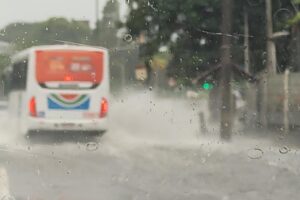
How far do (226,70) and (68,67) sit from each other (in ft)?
8.39

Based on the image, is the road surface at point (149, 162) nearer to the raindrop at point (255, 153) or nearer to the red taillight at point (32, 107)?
the raindrop at point (255, 153)

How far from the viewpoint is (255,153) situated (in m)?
10.5

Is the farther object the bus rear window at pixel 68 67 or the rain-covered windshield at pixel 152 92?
the bus rear window at pixel 68 67

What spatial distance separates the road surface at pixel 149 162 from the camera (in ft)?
23.7

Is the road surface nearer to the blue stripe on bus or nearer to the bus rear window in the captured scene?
the blue stripe on bus

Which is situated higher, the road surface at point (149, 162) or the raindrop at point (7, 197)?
the raindrop at point (7, 197)

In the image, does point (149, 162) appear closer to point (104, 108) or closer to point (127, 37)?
point (127, 37)

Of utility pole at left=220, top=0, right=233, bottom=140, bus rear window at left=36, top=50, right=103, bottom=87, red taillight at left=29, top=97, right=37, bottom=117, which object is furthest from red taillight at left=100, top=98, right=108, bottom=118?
utility pole at left=220, top=0, right=233, bottom=140

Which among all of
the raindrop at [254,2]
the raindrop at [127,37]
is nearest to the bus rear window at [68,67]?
the raindrop at [127,37]

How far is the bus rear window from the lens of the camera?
10984 millimetres

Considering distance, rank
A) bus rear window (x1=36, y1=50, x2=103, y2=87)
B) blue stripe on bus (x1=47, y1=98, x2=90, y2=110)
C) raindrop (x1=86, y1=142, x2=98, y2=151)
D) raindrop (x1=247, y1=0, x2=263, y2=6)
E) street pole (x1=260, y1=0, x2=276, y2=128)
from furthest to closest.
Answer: raindrop (x1=247, y1=0, x2=263, y2=6) < street pole (x1=260, y1=0, x2=276, y2=128) < blue stripe on bus (x1=47, y1=98, x2=90, y2=110) < raindrop (x1=86, y1=142, x2=98, y2=151) < bus rear window (x1=36, y1=50, x2=103, y2=87)

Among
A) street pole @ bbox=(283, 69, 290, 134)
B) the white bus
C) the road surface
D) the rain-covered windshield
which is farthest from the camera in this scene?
street pole @ bbox=(283, 69, 290, 134)

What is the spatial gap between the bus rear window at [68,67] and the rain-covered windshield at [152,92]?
0.02m

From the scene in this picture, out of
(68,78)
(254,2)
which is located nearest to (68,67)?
(68,78)
